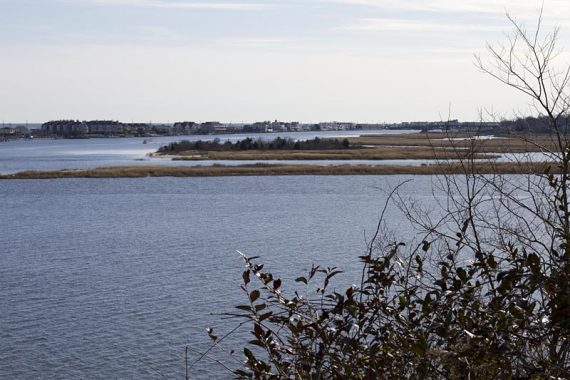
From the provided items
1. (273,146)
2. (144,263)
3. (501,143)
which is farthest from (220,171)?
(501,143)

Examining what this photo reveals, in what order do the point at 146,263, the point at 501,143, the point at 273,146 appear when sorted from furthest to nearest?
the point at 273,146 < the point at 146,263 < the point at 501,143

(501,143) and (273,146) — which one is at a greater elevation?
(501,143)

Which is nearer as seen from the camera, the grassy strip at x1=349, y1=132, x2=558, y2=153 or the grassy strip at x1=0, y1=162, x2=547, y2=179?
the grassy strip at x1=349, y1=132, x2=558, y2=153

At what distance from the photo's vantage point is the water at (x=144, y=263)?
15.0 m

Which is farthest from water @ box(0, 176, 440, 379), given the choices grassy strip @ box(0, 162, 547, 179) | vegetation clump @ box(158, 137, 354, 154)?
vegetation clump @ box(158, 137, 354, 154)

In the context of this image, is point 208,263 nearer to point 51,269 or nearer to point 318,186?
point 51,269

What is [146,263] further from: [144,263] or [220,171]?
[220,171]

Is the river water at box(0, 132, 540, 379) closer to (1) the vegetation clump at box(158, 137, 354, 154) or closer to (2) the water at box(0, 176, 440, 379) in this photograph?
(2) the water at box(0, 176, 440, 379)

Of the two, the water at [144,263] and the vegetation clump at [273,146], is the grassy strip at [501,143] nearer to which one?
the water at [144,263]

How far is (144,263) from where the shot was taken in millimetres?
23922

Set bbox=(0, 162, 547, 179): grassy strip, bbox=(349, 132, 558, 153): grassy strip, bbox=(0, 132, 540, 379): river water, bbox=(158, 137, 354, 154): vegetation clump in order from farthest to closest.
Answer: bbox=(158, 137, 354, 154): vegetation clump → bbox=(0, 162, 547, 179): grassy strip → bbox=(0, 132, 540, 379): river water → bbox=(349, 132, 558, 153): grassy strip

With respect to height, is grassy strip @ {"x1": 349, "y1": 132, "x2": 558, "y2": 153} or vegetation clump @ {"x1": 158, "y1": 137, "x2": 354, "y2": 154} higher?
grassy strip @ {"x1": 349, "y1": 132, "x2": 558, "y2": 153}

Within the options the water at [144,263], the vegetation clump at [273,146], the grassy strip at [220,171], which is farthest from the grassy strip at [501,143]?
the vegetation clump at [273,146]

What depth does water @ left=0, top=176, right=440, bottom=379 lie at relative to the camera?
14953 mm
